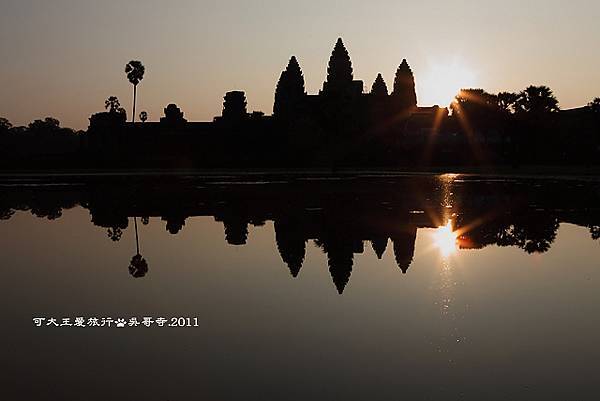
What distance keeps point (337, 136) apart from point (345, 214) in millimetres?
69135

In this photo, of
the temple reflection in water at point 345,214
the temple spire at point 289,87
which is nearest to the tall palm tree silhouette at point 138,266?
the temple reflection in water at point 345,214

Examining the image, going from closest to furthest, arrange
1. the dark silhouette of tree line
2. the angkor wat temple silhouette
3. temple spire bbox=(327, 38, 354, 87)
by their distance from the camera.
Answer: the dark silhouette of tree line → the angkor wat temple silhouette → temple spire bbox=(327, 38, 354, 87)

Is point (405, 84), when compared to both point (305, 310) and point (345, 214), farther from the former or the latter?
point (305, 310)

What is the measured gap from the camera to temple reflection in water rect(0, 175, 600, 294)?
18156mm

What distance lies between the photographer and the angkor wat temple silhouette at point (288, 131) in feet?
310

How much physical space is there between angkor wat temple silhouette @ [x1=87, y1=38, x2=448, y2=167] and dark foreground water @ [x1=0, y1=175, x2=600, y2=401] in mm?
60587

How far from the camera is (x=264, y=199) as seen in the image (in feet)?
114

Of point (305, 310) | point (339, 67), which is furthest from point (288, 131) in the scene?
point (305, 310)

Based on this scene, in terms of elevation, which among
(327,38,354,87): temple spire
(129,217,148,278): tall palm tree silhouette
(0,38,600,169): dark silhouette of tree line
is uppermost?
(327,38,354,87): temple spire

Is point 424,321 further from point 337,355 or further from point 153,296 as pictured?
point 153,296

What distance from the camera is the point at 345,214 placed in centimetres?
2623

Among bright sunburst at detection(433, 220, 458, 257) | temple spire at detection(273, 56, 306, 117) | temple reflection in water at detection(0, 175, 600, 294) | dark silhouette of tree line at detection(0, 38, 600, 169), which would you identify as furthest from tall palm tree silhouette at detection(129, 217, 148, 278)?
temple spire at detection(273, 56, 306, 117)

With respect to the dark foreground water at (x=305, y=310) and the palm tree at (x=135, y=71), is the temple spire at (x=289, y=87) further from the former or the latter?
the dark foreground water at (x=305, y=310)

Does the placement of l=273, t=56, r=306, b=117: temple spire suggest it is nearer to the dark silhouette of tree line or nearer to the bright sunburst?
the dark silhouette of tree line
